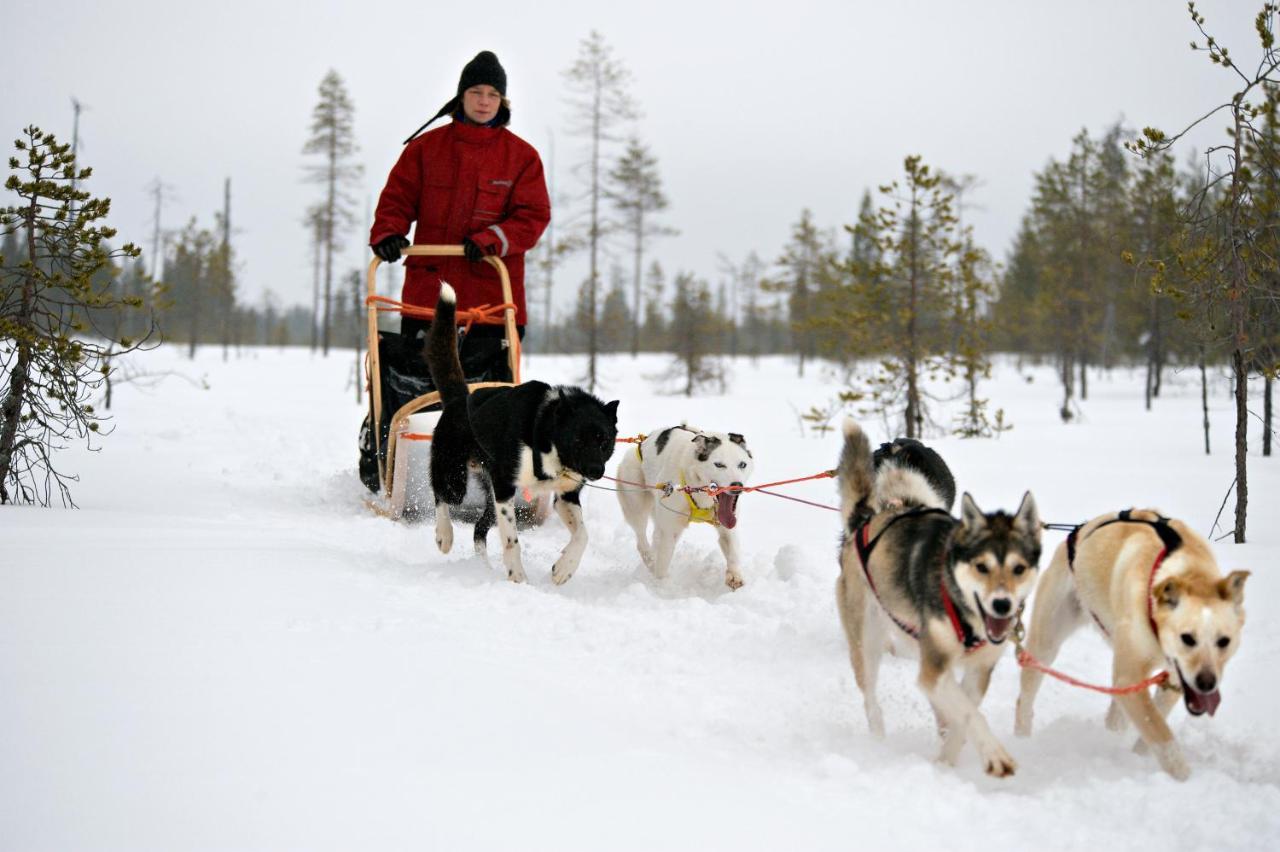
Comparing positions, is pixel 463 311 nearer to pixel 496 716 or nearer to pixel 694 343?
pixel 496 716

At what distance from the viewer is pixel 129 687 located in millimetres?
2506

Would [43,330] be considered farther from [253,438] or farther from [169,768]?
[253,438]

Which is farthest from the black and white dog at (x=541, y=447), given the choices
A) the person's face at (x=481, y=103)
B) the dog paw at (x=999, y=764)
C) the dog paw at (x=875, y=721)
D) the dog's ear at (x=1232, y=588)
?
the dog's ear at (x=1232, y=588)

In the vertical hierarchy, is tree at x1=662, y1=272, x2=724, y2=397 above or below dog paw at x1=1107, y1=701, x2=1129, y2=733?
above

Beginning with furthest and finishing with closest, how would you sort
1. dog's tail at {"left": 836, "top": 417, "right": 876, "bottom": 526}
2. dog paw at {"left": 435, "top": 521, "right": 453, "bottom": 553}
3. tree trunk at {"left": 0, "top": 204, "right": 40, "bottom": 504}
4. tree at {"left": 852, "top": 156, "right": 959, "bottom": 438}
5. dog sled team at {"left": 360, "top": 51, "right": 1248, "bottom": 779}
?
tree at {"left": 852, "top": 156, "right": 959, "bottom": 438}
tree trunk at {"left": 0, "top": 204, "right": 40, "bottom": 504}
dog paw at {"left": 435, "top": 521, "right": 453, "bottom": 553}
dog's tail at {"left": 836, "top": 417, "right": 876, "bottom": 526}
dog sled team at {"left": 360, "top": 51, "right": 1248, "bottom": 779}

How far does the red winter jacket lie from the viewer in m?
6.55

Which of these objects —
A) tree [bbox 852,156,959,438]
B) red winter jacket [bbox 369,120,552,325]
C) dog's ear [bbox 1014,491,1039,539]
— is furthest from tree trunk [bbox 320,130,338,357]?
dog's ear [bbox 1014,491,1039,539]

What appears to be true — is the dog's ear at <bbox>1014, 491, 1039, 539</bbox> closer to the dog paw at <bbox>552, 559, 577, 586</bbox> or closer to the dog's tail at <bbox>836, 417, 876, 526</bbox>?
the dog's tail at <bbox>836, 417, 876, 526</bbox>

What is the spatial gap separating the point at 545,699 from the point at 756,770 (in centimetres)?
73

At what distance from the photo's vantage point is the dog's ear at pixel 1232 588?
8.64ft

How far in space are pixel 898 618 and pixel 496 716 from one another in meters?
1.45

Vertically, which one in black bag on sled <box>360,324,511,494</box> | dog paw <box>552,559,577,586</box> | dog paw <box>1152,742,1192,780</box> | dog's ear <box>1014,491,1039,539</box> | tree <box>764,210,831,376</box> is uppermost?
tree <box>764,210,831,376</box>

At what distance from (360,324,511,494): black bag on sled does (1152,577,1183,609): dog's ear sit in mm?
4701

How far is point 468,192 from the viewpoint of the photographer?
6594mm
